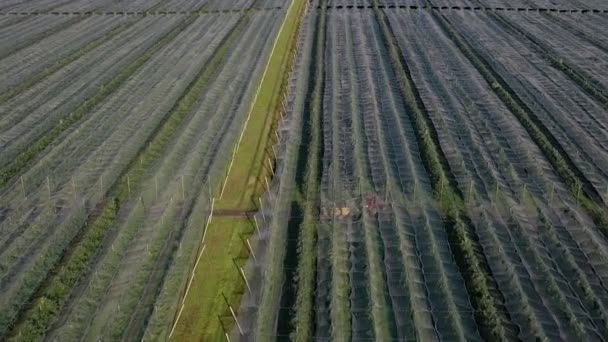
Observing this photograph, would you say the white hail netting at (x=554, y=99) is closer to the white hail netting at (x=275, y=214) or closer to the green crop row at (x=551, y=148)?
the green crop row at (x=551, y=148)

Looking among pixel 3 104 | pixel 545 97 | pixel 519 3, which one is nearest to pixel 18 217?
pixel 3 104

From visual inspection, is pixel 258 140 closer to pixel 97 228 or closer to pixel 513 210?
pixel 97 228

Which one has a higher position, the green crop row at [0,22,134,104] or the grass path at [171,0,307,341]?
the green crop row at [0,22,134,104]

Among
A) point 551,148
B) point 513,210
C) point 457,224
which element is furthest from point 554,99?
point 457,224

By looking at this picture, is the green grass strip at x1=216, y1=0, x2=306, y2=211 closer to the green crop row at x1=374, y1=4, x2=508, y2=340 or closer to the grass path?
the grass path

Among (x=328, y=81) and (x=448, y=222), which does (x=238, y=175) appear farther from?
(x=328, y=81)

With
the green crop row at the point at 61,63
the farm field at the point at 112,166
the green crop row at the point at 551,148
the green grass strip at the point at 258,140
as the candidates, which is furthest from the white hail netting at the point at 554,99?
the green crop row at the point at 61,63

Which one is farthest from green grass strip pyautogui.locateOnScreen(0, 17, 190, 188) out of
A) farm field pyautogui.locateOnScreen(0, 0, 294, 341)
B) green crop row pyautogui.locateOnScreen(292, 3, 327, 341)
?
green crop row pyautogui.locateOnScreen(292, 3, 327, 341)
